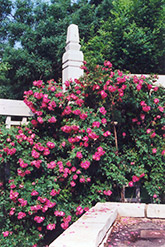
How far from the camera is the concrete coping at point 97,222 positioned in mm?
2189

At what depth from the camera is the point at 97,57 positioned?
8.59 meters

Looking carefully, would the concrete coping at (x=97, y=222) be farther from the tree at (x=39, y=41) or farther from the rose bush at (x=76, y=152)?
the tree at (x=39, y=41)

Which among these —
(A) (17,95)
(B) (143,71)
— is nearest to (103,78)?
(B) (143,71)

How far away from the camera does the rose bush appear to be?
144 inches

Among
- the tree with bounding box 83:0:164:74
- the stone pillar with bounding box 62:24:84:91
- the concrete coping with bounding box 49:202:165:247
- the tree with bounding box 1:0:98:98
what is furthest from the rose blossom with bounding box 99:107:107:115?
the tree with bounding box 1:0:98:98

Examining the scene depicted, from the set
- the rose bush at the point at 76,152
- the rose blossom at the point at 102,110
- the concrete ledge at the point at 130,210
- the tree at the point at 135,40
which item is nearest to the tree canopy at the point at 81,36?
the tree at the point at 135,40

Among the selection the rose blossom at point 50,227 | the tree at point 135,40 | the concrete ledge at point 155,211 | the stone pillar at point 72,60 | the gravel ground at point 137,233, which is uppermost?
the tree at point 135,40

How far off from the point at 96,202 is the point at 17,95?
9.79m

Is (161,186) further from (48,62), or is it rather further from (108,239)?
(48,62)

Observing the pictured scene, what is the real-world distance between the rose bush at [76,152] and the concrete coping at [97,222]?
17.1 inches

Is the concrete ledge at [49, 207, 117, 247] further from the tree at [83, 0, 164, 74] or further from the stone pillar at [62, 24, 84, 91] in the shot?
the tree at [83, 0, 164, 74]

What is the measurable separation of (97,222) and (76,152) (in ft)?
3.73

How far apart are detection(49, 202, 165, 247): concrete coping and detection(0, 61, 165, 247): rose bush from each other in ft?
1.42

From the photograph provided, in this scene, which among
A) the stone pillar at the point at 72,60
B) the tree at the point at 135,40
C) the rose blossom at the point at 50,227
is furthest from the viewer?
the tree at the point at 135,40
